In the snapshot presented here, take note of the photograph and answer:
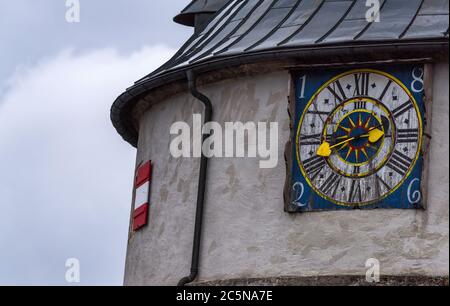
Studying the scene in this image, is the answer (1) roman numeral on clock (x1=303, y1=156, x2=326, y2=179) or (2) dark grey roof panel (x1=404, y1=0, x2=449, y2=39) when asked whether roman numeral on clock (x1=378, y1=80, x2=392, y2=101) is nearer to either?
(2) dark grey roof panel (x1=404, y1=0, x2=449, y2=39)

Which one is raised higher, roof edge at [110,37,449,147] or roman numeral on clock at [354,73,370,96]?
roof edge at [110,37,449,147]

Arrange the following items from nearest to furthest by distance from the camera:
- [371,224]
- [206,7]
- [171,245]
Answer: [371,224], [171,245], [206,7]

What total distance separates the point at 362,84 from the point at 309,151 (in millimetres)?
1061

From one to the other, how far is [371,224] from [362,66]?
1.99 m

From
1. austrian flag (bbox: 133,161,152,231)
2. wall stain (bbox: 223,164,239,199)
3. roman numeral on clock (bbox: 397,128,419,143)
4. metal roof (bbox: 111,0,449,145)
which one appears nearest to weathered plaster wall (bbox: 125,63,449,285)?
wall stain (bbox: 223,164,239,199)

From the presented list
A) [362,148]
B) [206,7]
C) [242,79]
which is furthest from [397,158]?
[206,7]

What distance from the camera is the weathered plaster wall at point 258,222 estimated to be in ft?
85.2

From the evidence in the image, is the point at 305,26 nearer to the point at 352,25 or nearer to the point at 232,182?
the point at 352,25

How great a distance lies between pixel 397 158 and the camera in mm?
26297

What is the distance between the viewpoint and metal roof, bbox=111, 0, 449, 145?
26.5 meters

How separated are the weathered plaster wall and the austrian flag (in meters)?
0.12

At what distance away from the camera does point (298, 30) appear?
2755cm

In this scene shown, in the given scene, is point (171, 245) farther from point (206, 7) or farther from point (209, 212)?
point (206, 7)

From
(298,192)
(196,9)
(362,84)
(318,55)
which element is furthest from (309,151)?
(196,9)
